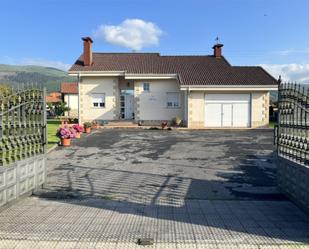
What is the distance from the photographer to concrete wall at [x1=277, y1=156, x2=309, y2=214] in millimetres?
5840

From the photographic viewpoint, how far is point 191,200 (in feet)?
22.6

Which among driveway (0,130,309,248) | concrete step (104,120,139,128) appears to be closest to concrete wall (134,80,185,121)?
concrete step (104,120,139,128)

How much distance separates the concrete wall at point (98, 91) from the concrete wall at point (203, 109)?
6431 mm

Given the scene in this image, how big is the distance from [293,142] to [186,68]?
22.6 m

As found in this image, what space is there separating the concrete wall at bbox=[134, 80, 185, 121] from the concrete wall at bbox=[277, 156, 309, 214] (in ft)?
64.2

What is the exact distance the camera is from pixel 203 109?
82.7 ft

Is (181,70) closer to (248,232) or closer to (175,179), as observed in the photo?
(175,179)

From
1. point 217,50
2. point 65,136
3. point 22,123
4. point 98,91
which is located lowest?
point 65,136

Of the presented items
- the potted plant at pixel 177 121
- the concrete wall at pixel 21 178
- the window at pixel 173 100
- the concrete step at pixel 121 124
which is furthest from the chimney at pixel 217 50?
the concrete wall at pixel 21 178

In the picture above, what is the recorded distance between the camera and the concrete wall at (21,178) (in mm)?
5855

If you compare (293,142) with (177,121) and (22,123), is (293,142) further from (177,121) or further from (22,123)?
(177,121)

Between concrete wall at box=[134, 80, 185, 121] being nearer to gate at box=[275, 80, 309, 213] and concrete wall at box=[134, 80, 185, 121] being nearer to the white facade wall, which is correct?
gate at box=[275, 80, 309, 213]

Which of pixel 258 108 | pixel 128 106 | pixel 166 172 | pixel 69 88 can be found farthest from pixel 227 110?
pixel 69 88

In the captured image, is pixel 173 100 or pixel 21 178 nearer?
pixel 21 178
